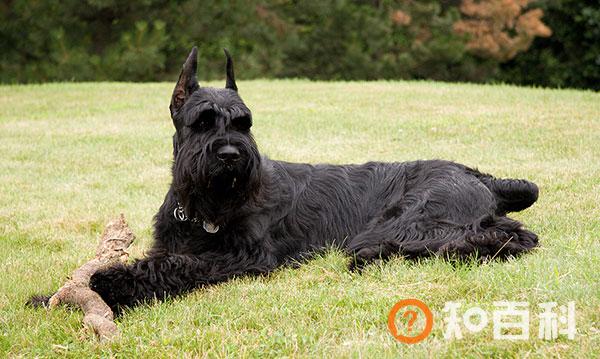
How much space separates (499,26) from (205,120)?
22.4m

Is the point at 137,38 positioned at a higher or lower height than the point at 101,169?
higher

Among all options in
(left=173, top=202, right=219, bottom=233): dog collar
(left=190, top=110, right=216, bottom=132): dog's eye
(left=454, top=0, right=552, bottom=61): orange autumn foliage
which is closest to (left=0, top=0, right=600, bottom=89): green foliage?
(left=454, top=0, right=552, bottom=61): orange autumn foliage

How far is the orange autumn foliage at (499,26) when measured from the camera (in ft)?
81.7

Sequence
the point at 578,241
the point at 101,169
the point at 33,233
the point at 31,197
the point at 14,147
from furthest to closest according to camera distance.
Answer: the point at 14,147 → the point at 101,169 → the point at 31,197 → the point at 33,233 → the point at 578,241

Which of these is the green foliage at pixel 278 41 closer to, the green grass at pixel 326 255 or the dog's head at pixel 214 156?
the green grass at pixel 326 255

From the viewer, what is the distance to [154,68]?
78.9 ft

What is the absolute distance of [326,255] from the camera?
5.55 m

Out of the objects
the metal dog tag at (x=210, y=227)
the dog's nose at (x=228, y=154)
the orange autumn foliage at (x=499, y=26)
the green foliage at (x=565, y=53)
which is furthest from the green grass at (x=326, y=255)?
the green foliage at (x=565, y=53)

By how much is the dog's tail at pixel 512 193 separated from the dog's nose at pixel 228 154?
2268 mm

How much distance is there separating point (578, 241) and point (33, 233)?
4.59 metres

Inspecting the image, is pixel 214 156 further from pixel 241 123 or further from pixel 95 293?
pixel 95 293

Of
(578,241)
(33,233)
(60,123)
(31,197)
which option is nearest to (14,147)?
(60,123)

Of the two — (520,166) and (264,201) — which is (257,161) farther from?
(520,166)

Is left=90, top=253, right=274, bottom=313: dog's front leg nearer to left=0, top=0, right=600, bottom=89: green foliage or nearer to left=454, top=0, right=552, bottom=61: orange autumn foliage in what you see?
left=0, top=0, right=600, bottom=89: green foliage
